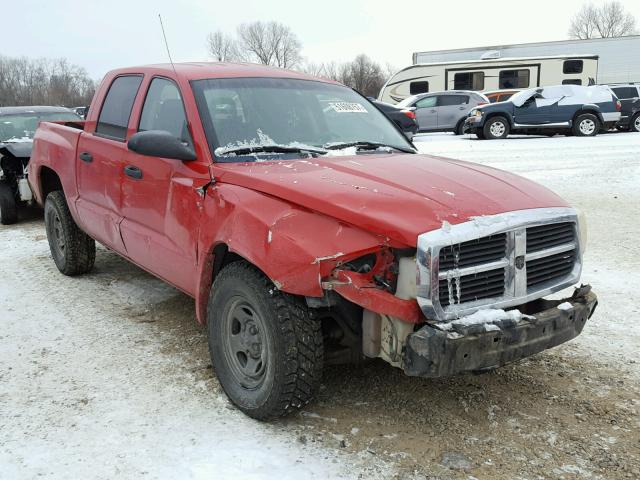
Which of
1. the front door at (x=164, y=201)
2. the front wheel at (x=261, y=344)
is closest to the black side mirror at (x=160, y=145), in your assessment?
the front door at (x=164, y=201)

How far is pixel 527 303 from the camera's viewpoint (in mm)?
3051

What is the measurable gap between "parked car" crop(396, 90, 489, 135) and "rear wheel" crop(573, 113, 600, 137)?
3545mm

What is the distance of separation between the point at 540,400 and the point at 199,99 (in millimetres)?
2672

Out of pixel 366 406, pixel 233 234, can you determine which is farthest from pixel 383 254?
pixel 366 406

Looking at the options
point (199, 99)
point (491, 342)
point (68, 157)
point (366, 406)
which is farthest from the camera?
point (68, 157)

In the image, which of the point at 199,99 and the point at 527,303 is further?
the point at 199,99

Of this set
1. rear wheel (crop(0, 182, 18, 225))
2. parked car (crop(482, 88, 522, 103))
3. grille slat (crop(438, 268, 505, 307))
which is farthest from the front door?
parked car (crop(482, 88, 522, 103))

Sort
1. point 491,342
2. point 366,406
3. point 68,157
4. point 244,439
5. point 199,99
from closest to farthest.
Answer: point 491,342, point 244,439, point 366,406, point 199,99, point 68,157

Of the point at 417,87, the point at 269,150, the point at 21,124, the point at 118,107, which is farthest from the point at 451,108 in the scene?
the point at 269,150

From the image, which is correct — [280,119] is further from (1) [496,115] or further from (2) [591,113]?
(2) [591,113]

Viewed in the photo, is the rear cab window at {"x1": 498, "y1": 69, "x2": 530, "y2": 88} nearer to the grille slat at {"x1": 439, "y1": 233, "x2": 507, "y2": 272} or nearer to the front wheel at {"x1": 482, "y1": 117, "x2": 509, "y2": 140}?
the front wheel at {"x1": 482, "y1": 117, "x2": 509, "y2": 140}

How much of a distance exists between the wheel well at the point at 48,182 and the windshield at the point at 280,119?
2719 millimetres

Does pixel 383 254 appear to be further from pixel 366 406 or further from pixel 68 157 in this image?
pixel 68 157

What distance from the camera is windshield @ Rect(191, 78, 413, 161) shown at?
3611mm
